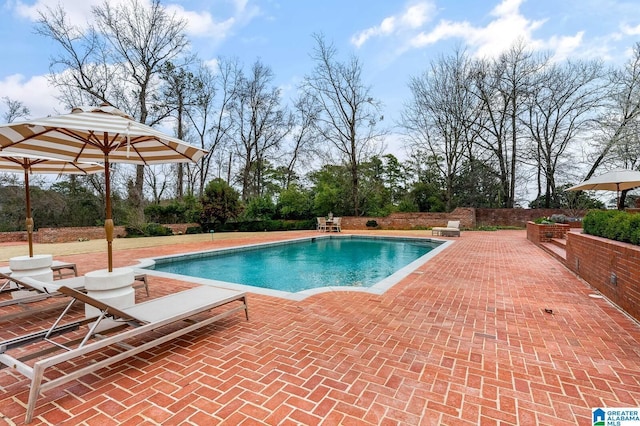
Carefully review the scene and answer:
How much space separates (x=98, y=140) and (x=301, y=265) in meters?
5.98

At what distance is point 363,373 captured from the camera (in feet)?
7.49

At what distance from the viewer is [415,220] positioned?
18344mm

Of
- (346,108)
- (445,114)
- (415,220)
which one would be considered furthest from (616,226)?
(346,108)

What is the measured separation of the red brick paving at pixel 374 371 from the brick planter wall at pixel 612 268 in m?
0.22

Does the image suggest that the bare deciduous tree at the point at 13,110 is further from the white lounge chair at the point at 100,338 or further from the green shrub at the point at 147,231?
the white lounge chair at the point at 100,338

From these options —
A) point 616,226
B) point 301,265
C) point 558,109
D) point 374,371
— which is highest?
point 558,109

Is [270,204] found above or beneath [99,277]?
above

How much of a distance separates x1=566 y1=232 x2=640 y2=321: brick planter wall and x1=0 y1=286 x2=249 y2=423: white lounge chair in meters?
4.50

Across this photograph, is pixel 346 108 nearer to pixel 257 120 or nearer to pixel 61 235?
pixel 257 120

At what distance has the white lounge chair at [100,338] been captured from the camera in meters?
1.89

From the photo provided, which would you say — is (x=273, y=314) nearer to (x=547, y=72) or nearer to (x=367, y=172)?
(x=367, y=172)

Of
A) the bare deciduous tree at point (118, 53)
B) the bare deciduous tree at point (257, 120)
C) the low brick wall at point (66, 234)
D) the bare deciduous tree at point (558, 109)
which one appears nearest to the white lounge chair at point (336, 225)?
the bare deciduous tree at point (257, 120)

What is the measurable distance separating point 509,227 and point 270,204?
1493cm

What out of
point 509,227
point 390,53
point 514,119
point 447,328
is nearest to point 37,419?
Result: point 447,328
